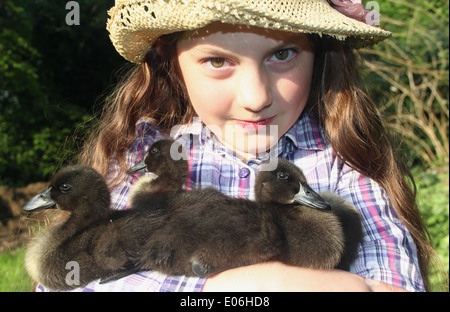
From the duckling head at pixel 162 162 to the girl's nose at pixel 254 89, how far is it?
491mm

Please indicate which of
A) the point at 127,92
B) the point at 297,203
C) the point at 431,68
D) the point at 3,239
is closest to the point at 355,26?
the point at 297,203

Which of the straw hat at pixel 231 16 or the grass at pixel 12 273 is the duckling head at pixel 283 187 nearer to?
the straw hat at pixel 231 16

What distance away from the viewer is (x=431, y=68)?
24.6ft

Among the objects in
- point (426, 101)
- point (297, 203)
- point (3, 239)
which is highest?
point (297, 203)

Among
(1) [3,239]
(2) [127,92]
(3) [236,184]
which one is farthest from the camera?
(1) [3,239]

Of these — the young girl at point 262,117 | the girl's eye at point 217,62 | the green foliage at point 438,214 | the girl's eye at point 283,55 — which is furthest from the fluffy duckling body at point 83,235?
the green foliage at point 438,214

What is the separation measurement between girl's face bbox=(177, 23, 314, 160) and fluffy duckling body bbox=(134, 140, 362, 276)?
311mm

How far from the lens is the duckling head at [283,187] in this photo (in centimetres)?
200

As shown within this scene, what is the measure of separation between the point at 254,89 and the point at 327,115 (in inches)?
29.8

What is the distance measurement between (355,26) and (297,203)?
31.3 inches

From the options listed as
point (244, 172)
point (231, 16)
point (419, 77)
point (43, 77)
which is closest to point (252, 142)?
point (244, 172)

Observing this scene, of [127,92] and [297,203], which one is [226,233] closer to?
[297,203]

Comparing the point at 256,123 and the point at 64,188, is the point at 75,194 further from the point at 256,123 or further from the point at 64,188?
the point at 256,123

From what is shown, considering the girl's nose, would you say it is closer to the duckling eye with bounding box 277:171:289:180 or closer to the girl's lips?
the girl's lips
